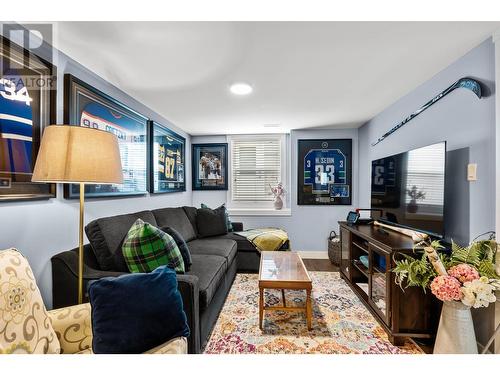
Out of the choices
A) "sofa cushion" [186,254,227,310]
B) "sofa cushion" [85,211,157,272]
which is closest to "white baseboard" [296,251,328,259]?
"sofa cushion" [186,254,227,310]

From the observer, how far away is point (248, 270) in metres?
3.43

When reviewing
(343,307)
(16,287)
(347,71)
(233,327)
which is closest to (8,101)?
(16,287)

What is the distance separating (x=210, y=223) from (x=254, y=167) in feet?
4.98

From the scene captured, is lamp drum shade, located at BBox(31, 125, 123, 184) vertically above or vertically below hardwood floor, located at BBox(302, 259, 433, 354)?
above

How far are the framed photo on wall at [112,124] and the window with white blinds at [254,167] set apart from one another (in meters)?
1.99

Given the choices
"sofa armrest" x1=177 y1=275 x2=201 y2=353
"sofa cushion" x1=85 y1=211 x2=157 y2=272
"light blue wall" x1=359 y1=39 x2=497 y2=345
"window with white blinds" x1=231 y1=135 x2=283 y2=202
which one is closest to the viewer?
"sofa armrest" x1=177 y1=275 x2=201 y2=353

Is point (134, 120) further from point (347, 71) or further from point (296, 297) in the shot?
point (296, 297)

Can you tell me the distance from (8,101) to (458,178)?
10.4ft

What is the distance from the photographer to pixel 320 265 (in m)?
3.81

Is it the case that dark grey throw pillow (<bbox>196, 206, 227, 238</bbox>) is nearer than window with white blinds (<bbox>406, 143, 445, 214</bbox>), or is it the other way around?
window with white blinds (<bbox>406, 143, 445, 214</bbox>)

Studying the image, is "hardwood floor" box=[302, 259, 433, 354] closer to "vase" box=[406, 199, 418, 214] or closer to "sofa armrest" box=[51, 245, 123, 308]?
"vase" box=[406, 199, 418, 214]

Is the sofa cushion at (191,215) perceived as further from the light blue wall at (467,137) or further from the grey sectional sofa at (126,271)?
the light blue wall at (467,137)

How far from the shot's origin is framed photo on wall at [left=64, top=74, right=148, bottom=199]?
5.91 feet

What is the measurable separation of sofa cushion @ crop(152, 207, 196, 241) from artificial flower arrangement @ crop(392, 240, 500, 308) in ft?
7.89
